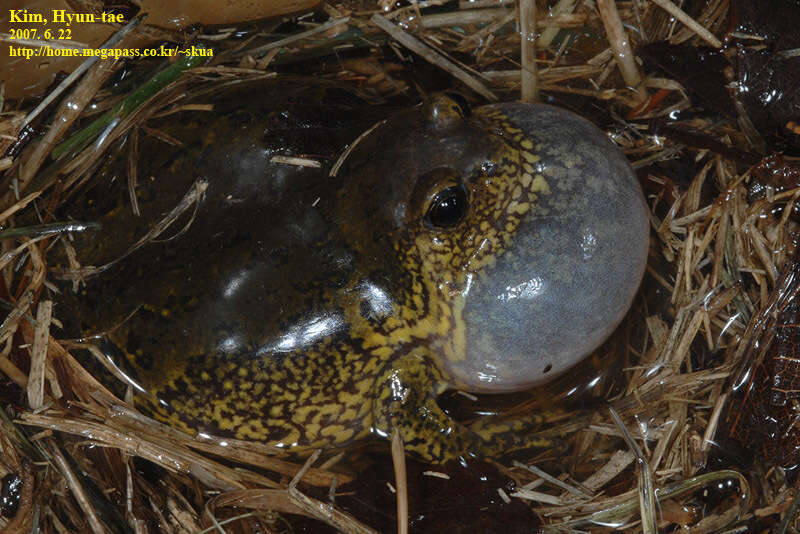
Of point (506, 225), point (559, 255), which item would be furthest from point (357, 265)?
point (559, 255)

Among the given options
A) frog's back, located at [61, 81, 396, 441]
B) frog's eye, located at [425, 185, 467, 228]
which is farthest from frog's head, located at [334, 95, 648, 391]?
frog's back, located at [61, 81, 396, 441]

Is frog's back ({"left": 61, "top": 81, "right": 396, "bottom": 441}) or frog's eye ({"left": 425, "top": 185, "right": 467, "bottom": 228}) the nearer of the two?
frog's eye ({"left": 425, "top": 185, "right": 467, "bottom": 228})

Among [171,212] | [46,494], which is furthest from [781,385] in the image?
[46,494]

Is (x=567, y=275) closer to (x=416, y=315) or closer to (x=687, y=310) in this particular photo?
(x=416, y=315)

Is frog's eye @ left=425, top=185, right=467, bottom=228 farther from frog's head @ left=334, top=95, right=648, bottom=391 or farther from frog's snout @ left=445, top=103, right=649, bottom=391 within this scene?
frog's snout @ left=445, top=103, right=649, bottom=391

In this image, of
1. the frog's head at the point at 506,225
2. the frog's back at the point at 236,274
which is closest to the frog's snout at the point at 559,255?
the frog's head at the point at 506,225

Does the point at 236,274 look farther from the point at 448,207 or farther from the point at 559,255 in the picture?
the point at 559,255
